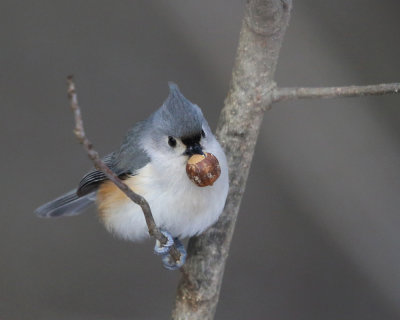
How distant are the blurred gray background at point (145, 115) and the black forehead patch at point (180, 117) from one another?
0.97 metres

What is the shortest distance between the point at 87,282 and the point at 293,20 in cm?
152

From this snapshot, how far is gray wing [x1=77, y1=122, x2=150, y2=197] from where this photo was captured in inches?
81.1

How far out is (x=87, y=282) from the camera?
3201 millimetres

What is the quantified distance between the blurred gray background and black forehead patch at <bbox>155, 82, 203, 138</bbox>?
967 millimetres

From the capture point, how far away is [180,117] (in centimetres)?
193

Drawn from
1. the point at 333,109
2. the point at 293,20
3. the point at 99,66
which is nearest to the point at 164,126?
the point at 293,20

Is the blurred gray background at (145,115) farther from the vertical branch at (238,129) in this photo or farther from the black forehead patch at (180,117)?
the black forehead patch at (180,117)

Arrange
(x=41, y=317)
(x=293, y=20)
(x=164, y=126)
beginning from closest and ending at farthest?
(x=164, y=126) < (x=293, y=20) < (x=41, y=317)

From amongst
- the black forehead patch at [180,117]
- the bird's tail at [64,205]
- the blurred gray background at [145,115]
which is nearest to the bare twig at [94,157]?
the black forehead patch at [180,117]

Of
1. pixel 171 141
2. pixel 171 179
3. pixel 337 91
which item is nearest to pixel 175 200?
pixel 171 179

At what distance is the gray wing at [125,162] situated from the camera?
2061 millimetres

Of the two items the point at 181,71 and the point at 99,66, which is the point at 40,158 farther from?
the point at 181,71

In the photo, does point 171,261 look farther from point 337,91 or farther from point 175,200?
point 337,91

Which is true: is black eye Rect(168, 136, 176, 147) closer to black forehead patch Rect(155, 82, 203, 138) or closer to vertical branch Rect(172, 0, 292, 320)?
black forehead patch Rect(155, 82, 203, 138)
